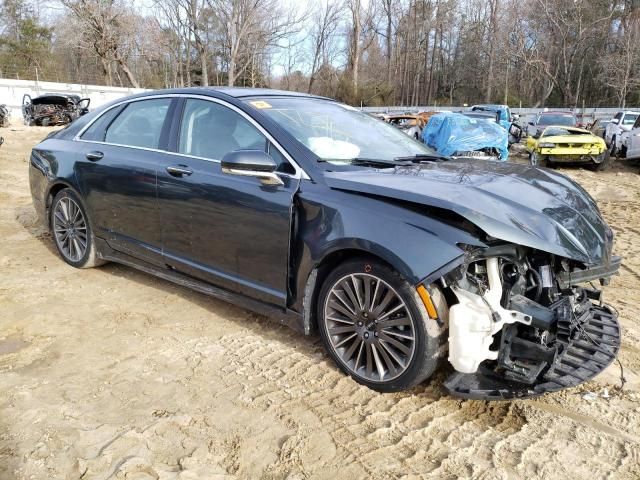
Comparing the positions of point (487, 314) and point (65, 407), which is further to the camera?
point (65, 407)

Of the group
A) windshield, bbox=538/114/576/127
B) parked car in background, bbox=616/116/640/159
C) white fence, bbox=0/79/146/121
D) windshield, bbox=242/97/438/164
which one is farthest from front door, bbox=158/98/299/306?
white fence, bbox=0/79/146/121

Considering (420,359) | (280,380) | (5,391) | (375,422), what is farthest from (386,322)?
(5,391)

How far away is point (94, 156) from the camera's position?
4.53 metres

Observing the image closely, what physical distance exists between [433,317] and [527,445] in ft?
2.42

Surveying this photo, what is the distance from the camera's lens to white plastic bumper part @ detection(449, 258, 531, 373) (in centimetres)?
260

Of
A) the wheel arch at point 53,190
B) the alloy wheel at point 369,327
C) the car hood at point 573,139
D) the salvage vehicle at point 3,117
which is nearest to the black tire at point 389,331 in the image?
the alloy wheel at point 369,327

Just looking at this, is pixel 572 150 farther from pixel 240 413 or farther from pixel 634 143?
pixel 240 413

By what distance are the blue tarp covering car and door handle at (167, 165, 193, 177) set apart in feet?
29.8

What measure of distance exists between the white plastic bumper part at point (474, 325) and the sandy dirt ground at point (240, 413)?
0.37 metres

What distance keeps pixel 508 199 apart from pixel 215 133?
2.06 meters

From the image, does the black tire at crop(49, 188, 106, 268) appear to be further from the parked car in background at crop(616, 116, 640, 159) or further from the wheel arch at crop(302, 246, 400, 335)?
the parked car in background at crop(616, 116, 640, 159)

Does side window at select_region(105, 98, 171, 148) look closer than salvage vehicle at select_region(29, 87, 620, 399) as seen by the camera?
No

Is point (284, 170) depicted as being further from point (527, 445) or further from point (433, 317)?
point (527, 445)

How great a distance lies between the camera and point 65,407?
2803 millimetres
